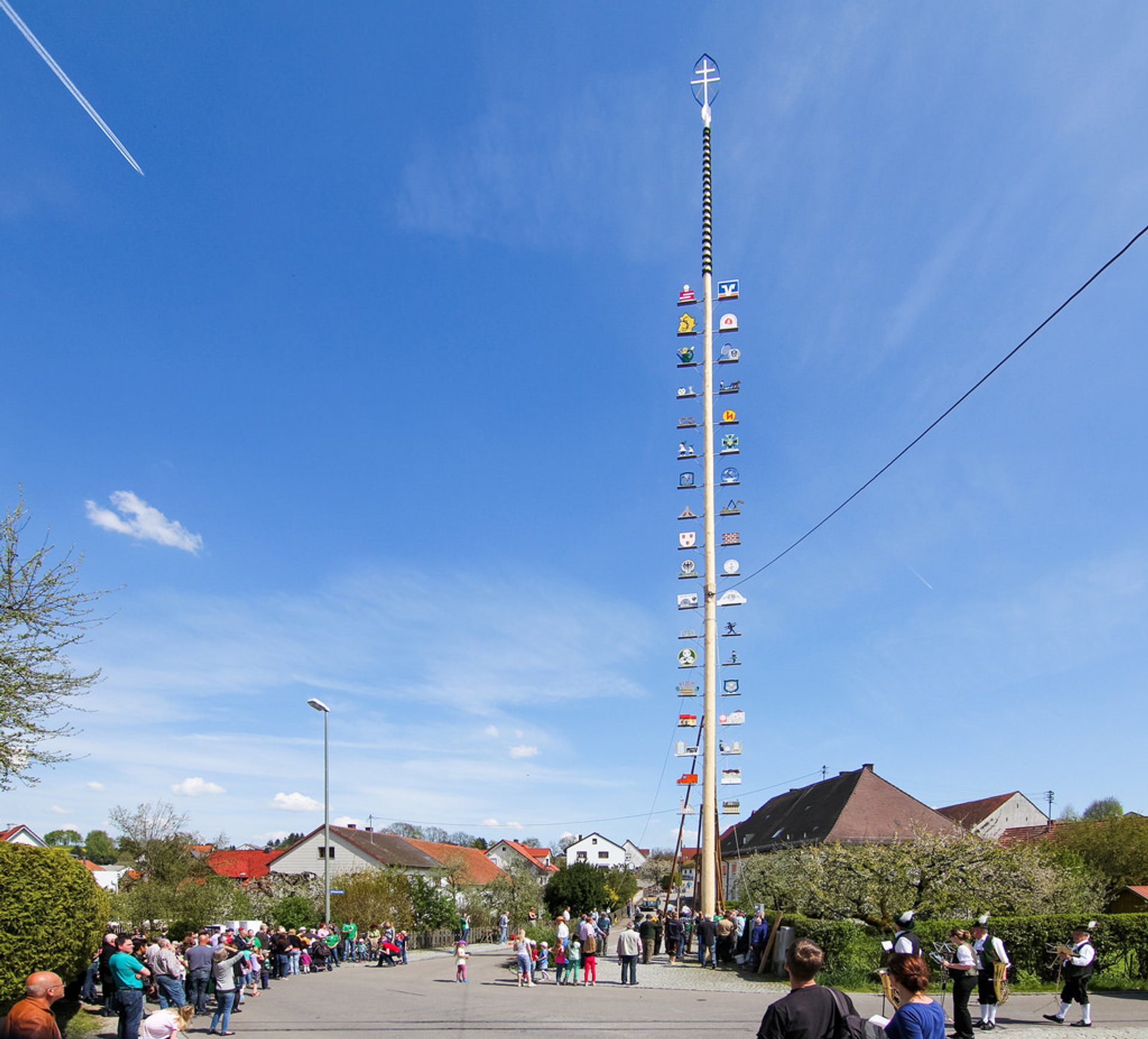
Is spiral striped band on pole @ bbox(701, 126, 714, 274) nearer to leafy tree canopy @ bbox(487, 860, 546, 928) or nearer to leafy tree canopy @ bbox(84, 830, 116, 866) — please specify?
leafy tree canopy @ bbox(487, 860, 546, 928)

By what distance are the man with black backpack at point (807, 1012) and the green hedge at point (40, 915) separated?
11.6 metres

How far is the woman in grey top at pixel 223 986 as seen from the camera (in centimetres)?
1415

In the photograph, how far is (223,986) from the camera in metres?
14.3

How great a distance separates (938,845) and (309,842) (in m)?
54.7

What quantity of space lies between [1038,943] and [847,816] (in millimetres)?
32329

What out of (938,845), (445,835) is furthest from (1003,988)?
(445,835)

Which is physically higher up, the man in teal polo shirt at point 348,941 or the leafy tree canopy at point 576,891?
the man in teal polo shirt at point 348,941

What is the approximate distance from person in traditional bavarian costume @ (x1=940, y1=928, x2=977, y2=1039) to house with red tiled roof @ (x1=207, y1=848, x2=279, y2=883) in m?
58.0

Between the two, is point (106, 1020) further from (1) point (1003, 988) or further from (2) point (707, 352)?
(2) point (707, 352)

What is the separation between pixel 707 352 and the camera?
32875 millimetres


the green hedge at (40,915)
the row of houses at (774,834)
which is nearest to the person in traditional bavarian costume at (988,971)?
the green hedge at (40,915)

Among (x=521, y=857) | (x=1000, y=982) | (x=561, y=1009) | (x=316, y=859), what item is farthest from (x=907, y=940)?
(x=521, y=857)

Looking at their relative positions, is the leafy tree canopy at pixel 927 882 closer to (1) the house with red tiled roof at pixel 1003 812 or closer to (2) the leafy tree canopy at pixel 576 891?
(2) the leafy tree canopy at pixel 576 891

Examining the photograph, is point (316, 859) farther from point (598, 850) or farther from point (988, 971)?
point (598, 850)
